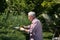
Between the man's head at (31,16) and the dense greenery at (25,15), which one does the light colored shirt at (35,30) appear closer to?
the man's head at (31,16)

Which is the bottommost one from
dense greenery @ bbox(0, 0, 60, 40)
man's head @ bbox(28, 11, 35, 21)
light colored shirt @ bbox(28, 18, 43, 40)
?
light colored shirt @ bbox(28, 18, 43, 40)

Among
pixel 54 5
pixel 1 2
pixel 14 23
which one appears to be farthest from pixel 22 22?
pixel 1 2

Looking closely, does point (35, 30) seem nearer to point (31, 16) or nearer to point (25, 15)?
point (31, 16)

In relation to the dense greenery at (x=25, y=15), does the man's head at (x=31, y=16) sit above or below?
below

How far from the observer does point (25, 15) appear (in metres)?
12.3

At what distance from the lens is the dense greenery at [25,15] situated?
1002cm

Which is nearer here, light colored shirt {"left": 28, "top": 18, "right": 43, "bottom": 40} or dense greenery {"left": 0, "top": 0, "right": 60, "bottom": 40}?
light colored shirt {"left": 28, "top": 18, "right": 43, "bottom": 40}

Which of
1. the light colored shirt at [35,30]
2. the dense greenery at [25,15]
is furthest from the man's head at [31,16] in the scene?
the dense greenery at [25,15]

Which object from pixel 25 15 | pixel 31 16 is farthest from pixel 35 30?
pixel 25 15

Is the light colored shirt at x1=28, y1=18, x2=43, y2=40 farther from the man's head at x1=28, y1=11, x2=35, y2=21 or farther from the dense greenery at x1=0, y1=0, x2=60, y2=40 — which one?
the dense greenery at x1=0, y1=0, x2=60, y2=40

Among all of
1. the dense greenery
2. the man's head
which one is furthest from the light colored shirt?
the dense greenery

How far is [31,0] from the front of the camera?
1338 cm

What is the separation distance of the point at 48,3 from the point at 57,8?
2.56ft

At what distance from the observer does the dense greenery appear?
10019 millimetres
